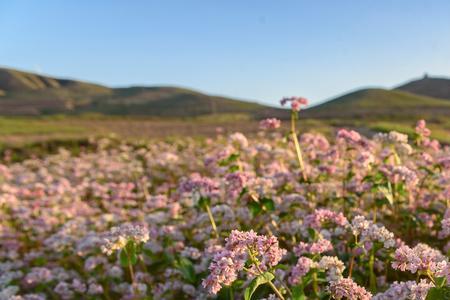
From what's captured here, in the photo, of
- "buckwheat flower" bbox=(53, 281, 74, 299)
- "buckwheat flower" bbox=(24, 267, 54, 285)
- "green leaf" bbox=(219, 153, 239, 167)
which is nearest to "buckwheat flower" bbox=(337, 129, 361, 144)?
"green leaf" bbox=(219, 153, 239, 167)

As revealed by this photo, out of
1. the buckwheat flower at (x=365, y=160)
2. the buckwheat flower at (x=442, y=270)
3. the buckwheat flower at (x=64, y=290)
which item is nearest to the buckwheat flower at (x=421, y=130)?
the buckwheat flower at (x=365, y=160)

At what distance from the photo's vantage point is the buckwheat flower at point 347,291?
9.54ft

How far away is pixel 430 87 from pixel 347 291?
122 metres

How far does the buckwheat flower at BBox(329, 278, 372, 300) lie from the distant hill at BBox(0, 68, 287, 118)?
73.6 m

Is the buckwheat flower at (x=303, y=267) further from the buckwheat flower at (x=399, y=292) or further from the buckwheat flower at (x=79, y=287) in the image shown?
the buckwheat flower at (x=79, y=287)

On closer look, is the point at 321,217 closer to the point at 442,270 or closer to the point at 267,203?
the point at 267,203

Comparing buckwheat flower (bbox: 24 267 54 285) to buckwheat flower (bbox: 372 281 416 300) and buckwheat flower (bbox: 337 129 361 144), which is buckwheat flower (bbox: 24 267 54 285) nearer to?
buckwheat flower (bbox: 337 129 361 144)

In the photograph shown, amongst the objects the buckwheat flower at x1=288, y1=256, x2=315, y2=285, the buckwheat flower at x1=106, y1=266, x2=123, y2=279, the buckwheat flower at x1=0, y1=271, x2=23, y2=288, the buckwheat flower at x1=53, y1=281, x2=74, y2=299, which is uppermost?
the buckwheat flower at x1=288, y1=256, x2=315, y2=285

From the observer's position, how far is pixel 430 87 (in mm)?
113188

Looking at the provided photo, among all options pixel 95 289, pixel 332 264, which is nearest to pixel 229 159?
pixel 95 289

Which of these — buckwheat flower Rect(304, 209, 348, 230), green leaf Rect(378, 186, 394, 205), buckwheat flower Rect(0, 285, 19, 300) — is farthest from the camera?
buckwheat flower Rect(0, 285, 19, 300)

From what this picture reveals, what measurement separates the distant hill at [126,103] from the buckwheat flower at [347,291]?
Result: 7360cm

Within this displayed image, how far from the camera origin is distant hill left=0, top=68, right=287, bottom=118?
96369 millimetres

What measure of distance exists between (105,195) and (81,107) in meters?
110
